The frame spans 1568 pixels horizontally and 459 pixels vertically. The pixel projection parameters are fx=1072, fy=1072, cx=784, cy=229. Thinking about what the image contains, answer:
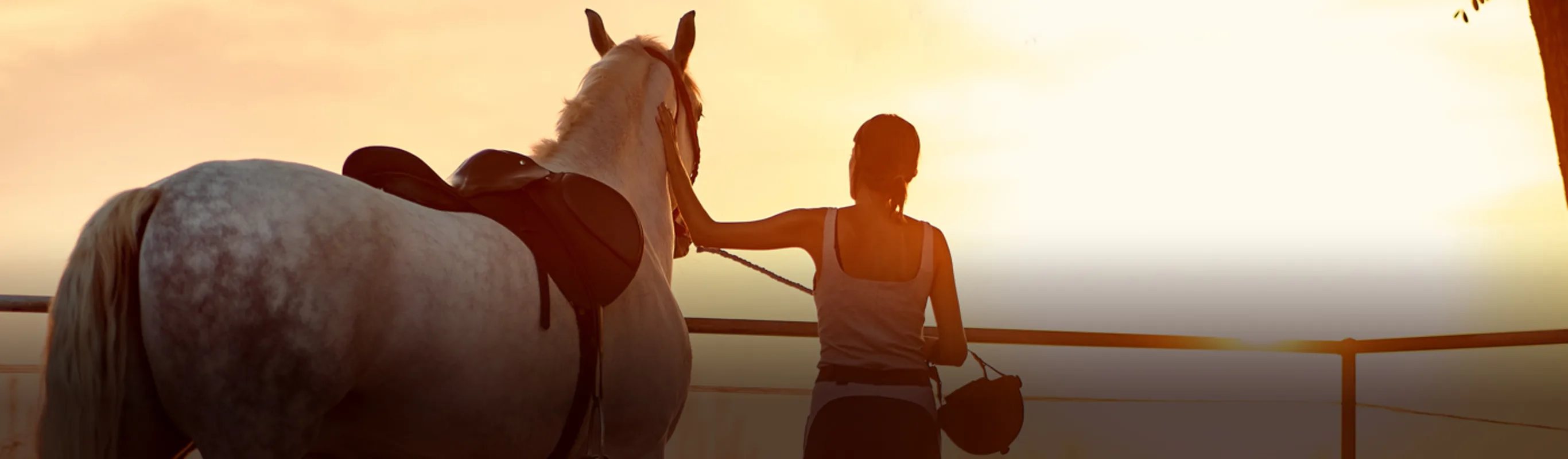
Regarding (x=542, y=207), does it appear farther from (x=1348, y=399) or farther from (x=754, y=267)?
(x=1348, y=399)

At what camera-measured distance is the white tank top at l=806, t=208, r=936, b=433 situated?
232 cm

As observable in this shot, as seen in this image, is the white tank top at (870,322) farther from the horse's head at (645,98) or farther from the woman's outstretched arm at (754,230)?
the horse's head at (645,98)

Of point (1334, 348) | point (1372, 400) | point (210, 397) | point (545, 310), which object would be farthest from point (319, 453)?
point (1372, 400)

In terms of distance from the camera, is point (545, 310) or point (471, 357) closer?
point (471, 357)

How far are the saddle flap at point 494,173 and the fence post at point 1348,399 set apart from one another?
3664 millimetres

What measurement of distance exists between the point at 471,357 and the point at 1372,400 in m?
4.34

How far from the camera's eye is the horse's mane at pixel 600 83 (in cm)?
321

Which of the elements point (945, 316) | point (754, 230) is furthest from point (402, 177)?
point (945, 316)

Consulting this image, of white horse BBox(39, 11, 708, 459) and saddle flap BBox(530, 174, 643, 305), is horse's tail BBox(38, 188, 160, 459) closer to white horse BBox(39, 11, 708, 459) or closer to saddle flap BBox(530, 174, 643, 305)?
white horse BBox(39, 11, 708, 459)

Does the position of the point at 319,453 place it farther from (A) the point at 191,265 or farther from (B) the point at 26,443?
(B) the point at 26,443

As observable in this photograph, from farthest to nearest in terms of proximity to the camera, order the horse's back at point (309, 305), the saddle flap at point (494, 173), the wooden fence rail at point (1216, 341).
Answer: the wooden fence rail at point (1216, 341) < the saddle flap at point (494, 173) < the horse's back at point (309, 305)

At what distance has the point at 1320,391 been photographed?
507cm

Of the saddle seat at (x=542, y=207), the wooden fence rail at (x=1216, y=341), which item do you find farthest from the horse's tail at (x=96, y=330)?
the wooden fence rail at (x=1216, y=341)

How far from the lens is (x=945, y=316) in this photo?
8.18 ft
